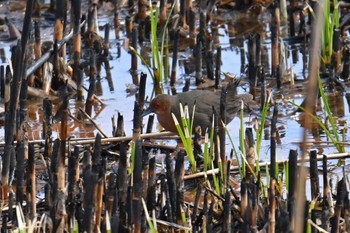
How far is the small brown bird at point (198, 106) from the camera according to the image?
594cm

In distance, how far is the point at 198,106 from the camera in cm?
603

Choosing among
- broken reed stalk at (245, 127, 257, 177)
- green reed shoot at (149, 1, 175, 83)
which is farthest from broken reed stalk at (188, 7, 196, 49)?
broken reed stalk at (245, 127, 257, 177)

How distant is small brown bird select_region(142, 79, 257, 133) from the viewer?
234 inches

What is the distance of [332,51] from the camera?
7.07m

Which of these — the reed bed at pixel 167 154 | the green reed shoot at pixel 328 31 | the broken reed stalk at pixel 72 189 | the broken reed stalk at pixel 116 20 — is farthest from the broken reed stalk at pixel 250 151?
the broken reed stalk at pixel 116 20

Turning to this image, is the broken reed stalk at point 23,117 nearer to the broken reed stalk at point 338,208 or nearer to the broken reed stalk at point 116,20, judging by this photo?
the broken reed stalk at point 338,208

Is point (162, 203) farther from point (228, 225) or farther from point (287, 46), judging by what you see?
point (287, 46)

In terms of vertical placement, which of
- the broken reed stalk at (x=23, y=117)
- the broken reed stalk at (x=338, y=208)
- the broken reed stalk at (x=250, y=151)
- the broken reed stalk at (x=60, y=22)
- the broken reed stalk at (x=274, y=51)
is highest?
the broken reed stalk at (x=60, y=22)

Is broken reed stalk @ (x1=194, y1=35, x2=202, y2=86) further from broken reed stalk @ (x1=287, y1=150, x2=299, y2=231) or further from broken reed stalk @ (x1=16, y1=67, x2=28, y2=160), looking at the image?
broken reed stalk @ (x1=287, y1=150, x2=299, y2=231)

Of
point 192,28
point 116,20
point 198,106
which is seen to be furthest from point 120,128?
point 116,20

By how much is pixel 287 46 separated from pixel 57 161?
401 cm

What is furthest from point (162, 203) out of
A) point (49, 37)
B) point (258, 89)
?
point (49, 37)

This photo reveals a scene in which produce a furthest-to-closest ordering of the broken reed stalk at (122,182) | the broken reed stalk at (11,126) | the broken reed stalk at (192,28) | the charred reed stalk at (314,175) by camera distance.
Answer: the broken reed stalk at (192,28) → the broken reed stalk at (11,126) → the charred reed stalk at (314,175) → the broken reed stalk at (122,182)

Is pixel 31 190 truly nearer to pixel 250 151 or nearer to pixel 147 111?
pixel 250 151
